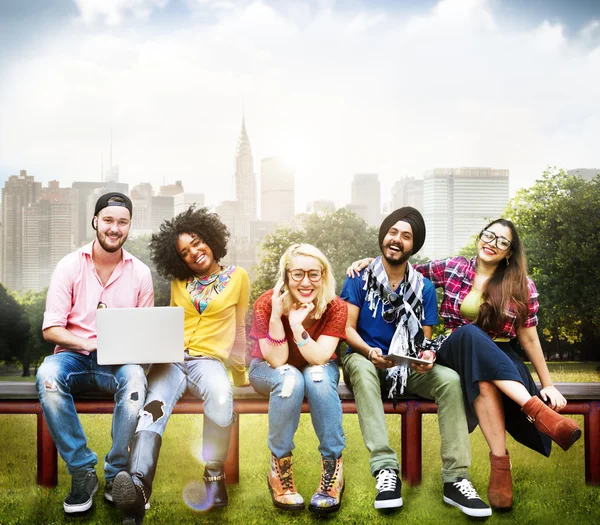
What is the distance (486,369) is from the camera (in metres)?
2.87

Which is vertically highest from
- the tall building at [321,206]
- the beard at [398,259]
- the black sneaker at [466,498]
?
the tall building at [321,206]

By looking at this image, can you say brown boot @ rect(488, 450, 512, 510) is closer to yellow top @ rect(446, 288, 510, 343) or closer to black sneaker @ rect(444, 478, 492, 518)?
black sneaker @ rect(444, 478, 492, 518)

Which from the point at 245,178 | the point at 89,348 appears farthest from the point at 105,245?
the point at 245,178

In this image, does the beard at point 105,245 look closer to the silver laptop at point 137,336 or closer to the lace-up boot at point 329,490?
the silver laptop at point 137,336

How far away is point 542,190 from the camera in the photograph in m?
10.0

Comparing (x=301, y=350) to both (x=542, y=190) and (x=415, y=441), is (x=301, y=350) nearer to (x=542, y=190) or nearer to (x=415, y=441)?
(x=415, y=441)

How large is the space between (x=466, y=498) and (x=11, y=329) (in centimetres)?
850

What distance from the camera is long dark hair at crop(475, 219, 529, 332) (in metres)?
3.10

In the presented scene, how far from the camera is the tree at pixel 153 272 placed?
8.31 m

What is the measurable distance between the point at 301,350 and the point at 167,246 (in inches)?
40.0

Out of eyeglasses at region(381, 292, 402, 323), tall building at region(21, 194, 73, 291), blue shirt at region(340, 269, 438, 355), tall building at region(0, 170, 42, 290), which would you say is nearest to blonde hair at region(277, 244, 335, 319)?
blue shirt at region(340, 269, 438, 355)

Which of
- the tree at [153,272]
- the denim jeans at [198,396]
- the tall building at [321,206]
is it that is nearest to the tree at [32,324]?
the tree at [153,272]

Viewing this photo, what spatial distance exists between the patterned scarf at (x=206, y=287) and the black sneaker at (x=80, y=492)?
96 cm

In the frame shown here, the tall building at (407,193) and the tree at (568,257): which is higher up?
the tall building at (407,193)
